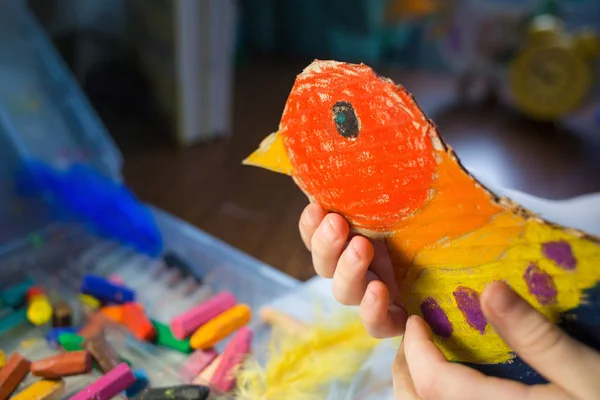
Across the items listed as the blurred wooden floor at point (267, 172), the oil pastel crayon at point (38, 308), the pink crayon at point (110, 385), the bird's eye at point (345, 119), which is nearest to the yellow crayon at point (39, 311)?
the oil pastel crayon at point (38, 308)

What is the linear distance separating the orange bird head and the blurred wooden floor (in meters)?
0.24

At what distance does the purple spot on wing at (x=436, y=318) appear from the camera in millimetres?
335

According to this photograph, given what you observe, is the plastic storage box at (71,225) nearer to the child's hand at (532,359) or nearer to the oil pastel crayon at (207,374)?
the oil pastel crayon at (207,374)

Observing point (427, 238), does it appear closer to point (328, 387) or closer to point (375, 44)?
point (328, 387)

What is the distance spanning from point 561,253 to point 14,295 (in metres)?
A: 0.49

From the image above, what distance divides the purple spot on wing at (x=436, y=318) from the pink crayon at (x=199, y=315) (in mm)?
252

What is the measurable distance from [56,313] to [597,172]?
0.90 meters

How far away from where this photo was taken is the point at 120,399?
0.45 metres

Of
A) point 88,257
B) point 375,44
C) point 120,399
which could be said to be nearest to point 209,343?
point 120,399

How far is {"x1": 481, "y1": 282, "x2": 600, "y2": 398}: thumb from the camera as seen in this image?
258 mm

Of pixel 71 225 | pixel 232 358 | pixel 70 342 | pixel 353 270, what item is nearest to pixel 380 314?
pixel 353 270

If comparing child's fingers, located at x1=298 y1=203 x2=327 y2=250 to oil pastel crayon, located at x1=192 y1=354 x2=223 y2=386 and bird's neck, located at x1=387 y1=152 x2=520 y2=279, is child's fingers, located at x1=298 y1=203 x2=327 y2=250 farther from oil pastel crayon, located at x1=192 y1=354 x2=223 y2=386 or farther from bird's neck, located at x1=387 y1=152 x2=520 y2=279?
oil pastel crayon, located at x1=192 y1=354 x2=223 y2=386

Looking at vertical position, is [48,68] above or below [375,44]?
above

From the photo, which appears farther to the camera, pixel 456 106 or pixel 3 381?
pixel 456 106
